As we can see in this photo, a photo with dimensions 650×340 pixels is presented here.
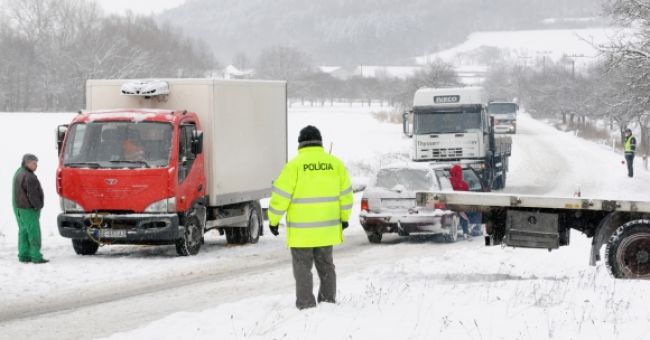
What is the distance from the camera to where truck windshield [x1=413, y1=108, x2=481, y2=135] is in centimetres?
3262

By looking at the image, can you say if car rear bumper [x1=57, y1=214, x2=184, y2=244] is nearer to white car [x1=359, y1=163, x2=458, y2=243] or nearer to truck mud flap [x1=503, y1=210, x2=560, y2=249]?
white car [x1=359, y1=163, x2=458, y2=243]

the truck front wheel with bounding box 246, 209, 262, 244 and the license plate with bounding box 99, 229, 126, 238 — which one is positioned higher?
the license plate with bounding box 99, 229, 126, 238

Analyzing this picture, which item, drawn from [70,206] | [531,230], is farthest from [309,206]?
[70,206]

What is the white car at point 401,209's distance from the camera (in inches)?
736

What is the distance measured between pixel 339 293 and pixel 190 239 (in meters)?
5.74

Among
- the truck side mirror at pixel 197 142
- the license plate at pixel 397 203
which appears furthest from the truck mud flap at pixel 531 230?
the truck side mirror at pixel 197 142

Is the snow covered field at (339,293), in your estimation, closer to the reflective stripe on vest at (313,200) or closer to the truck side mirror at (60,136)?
the reflective stripe on vest at (313,200)

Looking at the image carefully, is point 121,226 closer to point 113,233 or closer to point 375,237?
point 113,233

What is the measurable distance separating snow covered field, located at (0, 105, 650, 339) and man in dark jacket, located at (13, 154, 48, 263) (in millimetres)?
313

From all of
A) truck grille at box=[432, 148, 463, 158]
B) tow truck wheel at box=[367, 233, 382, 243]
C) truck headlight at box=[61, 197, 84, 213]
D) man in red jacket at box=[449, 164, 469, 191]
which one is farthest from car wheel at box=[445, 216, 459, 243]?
truck grille at box=[432, 148, 463, 158]

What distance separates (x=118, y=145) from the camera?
1627 centimetres

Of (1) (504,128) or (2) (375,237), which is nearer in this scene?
(2) (375,237)

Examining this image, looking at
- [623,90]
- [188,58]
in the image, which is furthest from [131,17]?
[623,90]

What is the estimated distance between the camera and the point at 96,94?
1820 centimetres
